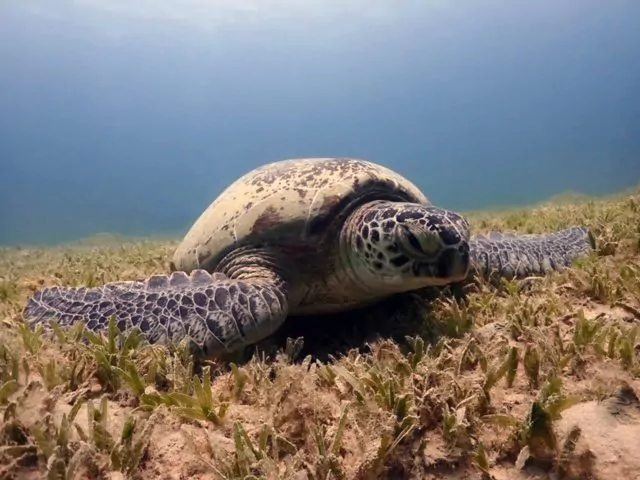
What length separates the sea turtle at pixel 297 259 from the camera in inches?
97.7

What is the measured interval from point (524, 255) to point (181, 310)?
247 cm

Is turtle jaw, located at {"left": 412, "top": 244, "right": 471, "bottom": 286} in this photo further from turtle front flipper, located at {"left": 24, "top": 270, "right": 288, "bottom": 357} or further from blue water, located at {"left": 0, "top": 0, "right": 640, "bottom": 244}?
blue water, located at {"left": 0, "top": 0, "right": 640, "bottom": 244}

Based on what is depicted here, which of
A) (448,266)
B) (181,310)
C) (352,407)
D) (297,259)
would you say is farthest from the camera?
(297,259)

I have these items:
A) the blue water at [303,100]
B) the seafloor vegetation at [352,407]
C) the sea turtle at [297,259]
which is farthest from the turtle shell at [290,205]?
the blue water at [303,100]

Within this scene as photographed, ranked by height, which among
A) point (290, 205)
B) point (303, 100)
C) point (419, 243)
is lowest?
point (419, 243)

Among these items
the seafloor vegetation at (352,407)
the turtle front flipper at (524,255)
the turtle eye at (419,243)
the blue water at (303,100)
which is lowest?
the seafloor vegetation at (352,407)

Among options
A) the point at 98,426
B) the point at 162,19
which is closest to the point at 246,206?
the point at 98,426

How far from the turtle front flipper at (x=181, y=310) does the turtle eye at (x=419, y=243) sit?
0.81m

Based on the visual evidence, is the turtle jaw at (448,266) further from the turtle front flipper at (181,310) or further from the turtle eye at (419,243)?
the turtle front flipper at (181,310)

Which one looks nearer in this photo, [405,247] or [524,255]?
[405,247]

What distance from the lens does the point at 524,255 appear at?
3.42 metres

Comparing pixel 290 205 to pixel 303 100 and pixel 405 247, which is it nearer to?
pixel 405 247

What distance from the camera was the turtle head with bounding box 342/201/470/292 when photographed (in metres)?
2.68

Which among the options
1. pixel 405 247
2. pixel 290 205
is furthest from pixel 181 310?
pixel 405 247
